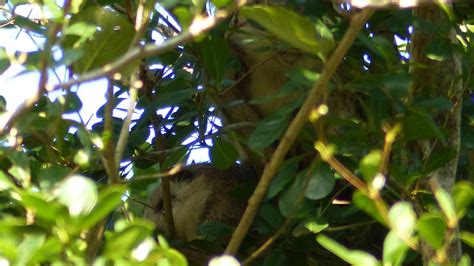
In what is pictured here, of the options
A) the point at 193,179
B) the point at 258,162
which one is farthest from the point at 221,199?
the point at 258,162

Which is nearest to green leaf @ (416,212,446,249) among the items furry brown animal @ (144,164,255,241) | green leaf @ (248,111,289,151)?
green leaf @ (248,111,289,151)

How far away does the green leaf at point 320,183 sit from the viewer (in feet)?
5.79

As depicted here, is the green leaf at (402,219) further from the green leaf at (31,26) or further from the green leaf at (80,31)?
the green leaf at (31,26)

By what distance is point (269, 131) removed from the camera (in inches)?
70.8

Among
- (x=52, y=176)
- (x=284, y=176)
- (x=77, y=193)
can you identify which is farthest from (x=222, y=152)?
(x=77, y=193)

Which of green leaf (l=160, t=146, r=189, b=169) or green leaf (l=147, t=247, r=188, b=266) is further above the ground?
green leaf (l=160, t=146, r=189, b=169)

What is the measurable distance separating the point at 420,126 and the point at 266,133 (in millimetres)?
285

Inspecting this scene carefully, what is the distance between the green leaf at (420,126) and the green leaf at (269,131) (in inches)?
8.8

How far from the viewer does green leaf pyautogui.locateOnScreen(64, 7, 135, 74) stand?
59.9 inches

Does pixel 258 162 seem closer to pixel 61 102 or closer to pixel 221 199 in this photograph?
pixel 221 199

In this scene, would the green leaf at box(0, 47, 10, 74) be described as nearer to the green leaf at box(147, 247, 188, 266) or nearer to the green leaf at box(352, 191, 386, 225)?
the green leaf at box(147, 247, 188, 266)

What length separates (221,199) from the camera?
135 inches

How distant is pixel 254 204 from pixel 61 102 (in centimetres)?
35

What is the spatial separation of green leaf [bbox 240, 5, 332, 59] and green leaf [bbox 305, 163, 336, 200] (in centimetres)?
29
